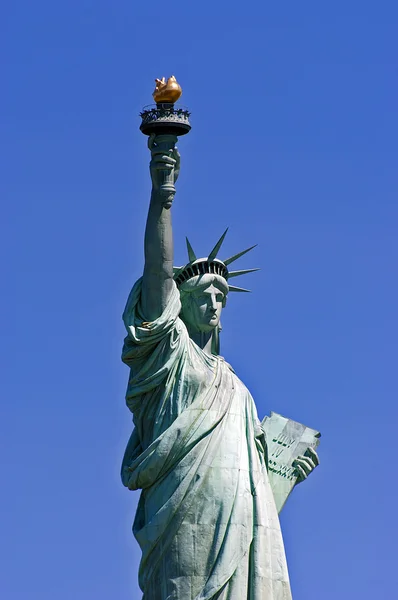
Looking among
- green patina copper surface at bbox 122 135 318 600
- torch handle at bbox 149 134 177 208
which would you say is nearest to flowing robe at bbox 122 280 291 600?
green patina copper surface at bbox 122 135 318 600

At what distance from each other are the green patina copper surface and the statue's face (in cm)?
36

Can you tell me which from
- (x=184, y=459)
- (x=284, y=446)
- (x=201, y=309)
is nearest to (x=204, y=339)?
(x=201, y=309)

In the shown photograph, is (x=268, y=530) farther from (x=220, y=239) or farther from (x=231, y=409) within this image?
(x=220, y=239)

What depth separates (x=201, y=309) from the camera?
128 ft

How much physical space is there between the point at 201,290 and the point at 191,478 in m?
2.90

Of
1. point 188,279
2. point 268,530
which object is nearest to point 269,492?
point 268,530

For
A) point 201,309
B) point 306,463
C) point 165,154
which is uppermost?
point 165,154

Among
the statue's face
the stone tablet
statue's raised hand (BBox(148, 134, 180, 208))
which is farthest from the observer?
the stone tablet

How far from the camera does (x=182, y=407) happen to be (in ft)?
124

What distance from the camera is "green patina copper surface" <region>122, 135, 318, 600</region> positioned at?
122 feet

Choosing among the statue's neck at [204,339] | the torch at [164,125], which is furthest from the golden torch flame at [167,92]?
the statue's neck at [204,339]

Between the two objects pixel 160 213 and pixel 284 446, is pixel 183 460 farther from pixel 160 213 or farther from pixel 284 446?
pixel 160 213

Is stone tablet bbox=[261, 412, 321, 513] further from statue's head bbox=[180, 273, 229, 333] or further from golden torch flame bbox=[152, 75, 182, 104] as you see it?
golden torch flame bbox=[152, 75, 182, 104]

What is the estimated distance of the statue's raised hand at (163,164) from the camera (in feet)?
123
